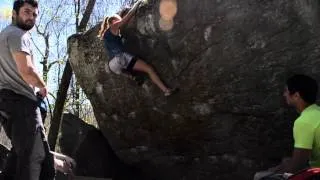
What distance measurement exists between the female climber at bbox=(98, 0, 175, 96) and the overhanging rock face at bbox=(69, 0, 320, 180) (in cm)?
12

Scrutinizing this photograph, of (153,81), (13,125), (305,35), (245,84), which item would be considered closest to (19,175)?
(13,125)

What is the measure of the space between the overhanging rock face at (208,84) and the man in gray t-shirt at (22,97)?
195 cm

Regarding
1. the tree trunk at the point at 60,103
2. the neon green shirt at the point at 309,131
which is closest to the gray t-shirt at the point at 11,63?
the neon green shirt at the point at 309,131

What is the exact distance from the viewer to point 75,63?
848cm

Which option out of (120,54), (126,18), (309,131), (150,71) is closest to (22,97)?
(120,54)

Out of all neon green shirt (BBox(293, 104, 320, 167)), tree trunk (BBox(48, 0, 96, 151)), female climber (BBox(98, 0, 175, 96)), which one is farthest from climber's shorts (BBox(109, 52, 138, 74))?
tree trunk (BBox(48, 0, 96, 151))

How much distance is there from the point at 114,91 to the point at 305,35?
3.08 m

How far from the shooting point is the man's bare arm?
5.42 meters

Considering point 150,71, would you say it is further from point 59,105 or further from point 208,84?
point 59,105

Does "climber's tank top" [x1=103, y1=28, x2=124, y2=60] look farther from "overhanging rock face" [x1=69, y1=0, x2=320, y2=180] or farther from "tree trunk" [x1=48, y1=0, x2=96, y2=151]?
"tree trunk" [x1=48, y1=0, x2=96, y2=151]

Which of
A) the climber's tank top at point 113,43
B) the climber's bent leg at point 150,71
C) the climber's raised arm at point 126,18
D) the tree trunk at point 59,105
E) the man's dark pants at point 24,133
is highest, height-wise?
the climber's raised arm at point 126,18

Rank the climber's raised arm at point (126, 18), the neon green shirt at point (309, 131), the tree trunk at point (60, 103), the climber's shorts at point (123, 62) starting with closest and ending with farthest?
the neon green shirt at point (309, 131) → the climber's shorts at point (123, 62) → the climber's raised arm at point (126, 18) → the tree trunk at point (60, 103)

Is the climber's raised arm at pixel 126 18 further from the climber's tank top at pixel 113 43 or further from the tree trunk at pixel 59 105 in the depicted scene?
the tree trunk at pixel 59 105

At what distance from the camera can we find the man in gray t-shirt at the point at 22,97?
5453 mm
